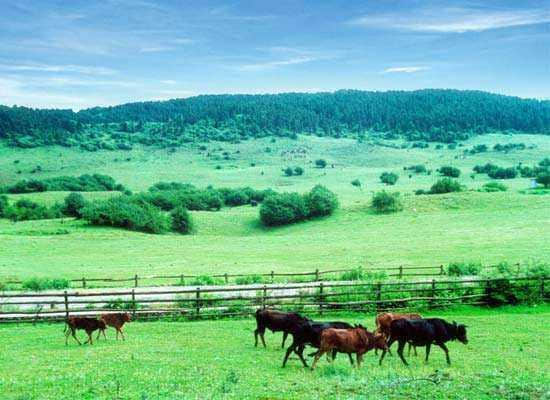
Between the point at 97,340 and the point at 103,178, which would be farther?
the point at 103,178

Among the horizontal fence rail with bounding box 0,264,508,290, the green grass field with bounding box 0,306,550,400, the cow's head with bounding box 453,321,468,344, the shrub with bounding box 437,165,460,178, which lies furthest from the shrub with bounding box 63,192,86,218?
the cow's head with bounding box 453,321,468,344

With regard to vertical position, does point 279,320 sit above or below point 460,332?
above

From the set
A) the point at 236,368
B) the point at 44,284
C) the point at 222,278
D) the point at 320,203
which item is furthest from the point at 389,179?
the point at 236,368

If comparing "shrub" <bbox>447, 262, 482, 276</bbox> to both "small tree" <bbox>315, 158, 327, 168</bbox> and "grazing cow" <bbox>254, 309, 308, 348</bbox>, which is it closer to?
"grazing cow" <bbox>254, 309, 308, 348</bbox>

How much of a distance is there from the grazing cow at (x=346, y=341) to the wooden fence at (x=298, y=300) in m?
10.0

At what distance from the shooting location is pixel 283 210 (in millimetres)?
83438

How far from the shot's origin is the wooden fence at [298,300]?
25.9 metres

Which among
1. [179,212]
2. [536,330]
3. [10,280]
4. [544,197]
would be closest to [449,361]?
[536,330]

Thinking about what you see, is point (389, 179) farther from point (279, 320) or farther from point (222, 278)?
point (279, 320)

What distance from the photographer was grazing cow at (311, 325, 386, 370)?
52.8 ft

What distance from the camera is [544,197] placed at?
269 ft

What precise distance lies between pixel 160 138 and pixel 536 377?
189 metres

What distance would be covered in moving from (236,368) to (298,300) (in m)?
12.4

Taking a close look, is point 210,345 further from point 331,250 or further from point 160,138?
point 160,138
